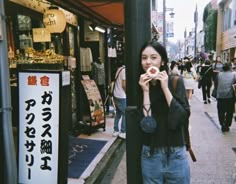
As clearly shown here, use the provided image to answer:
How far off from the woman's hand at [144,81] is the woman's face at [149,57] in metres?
0.10

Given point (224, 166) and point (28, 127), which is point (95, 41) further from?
point (28, 127)

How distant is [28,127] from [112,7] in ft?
17.3

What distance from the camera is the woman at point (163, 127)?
8.13 ft

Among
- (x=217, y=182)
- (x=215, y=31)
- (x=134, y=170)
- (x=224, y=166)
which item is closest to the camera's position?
(x=134, y=170)

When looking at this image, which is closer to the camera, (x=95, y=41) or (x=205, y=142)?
(x=205, y=142)

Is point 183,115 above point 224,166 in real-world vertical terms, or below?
above

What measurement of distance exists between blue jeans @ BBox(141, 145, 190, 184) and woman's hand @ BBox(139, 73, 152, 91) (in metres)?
0.51

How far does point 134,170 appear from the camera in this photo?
2.55m

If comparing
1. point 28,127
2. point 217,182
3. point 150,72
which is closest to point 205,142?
point 217,182

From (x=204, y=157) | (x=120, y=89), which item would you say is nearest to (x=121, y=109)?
(x=120, y=89)

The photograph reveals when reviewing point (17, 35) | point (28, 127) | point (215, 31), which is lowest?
point (28, 127)

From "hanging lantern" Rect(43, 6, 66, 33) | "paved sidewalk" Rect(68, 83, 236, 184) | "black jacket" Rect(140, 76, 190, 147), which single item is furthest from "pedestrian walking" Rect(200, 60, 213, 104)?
"black jacket" Rect(140, 76, 190, 147)

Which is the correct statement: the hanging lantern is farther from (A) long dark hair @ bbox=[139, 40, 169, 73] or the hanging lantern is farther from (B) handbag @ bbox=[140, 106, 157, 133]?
(B) handbag @ bbox=[140, 106, 157, 133]

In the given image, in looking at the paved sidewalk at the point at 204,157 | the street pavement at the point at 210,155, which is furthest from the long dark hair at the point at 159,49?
the street pavement at the point at 210,155
